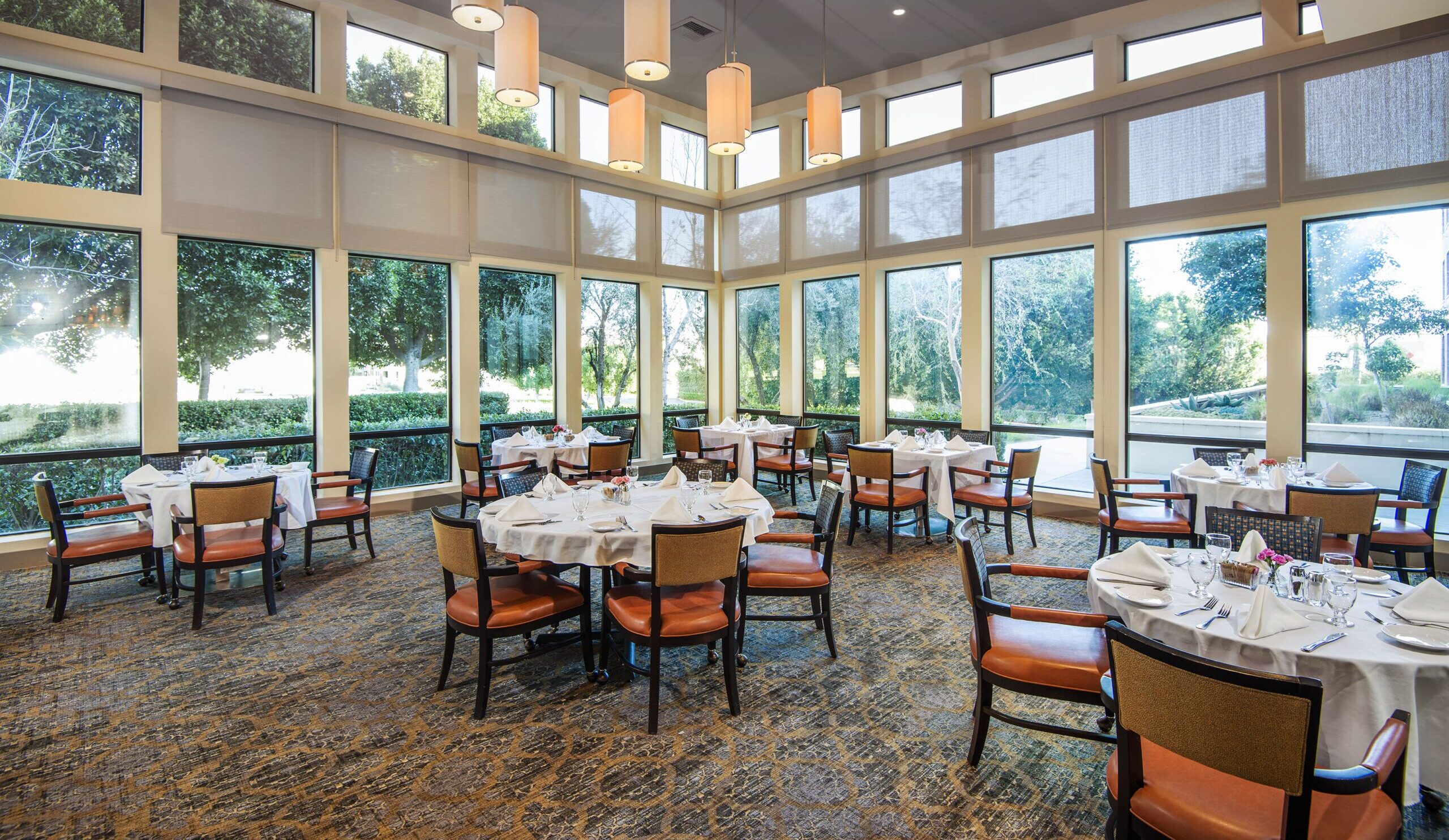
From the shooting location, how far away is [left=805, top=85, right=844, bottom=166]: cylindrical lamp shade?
6152mm

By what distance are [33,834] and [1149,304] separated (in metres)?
9.08

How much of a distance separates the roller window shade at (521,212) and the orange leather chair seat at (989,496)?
609cm

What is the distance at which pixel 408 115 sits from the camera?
8.02 metres

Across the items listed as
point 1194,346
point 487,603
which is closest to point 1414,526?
point 1194,346

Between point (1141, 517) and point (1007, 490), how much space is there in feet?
3.47

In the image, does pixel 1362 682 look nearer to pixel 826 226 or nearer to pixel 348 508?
pixel 348 508

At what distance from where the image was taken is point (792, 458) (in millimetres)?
8367

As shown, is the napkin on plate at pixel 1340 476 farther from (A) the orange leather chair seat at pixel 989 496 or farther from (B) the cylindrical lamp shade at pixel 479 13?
(B) the cylindrical lamp shade at pixel 479 13

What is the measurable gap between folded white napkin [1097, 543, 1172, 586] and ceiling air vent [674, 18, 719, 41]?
24.2ft

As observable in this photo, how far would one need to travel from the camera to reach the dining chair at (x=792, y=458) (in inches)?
330

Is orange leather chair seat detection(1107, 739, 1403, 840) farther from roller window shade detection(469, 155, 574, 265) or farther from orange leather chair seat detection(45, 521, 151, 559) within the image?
roller window shade detection(469, 155, 574, 265)

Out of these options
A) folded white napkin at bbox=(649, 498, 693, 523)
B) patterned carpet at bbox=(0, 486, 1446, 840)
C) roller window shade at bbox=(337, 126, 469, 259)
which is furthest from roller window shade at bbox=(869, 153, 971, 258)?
folded white napkin at bbox=(649, 498, 693, 523)

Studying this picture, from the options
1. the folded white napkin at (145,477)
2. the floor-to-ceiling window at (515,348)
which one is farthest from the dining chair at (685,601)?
the floor-to-ceiling window at (515,348)

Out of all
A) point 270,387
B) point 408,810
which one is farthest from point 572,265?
point 408,810
